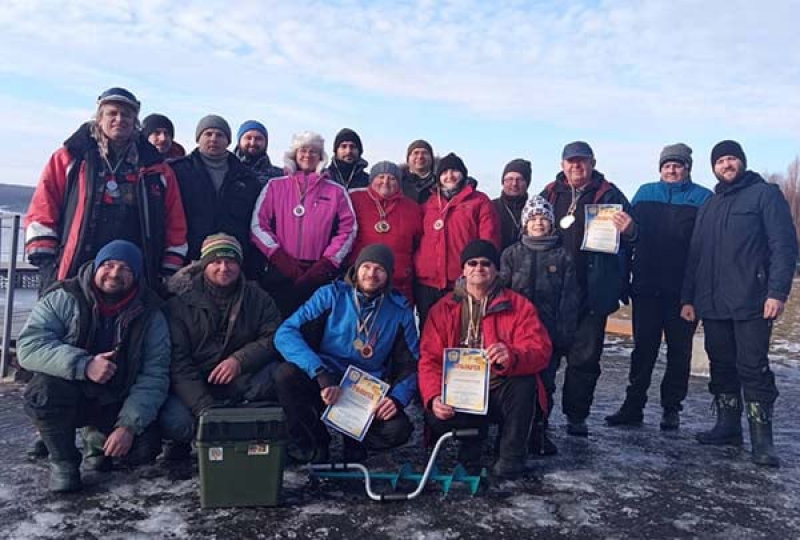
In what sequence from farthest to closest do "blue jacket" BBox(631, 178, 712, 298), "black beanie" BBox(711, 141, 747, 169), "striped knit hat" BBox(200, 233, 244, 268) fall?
"blue jacket" BBox(631, 178, 712, 298)
"black beanie" BBox(711, 141, 747, 169)
"striped knit hat" BBox(200, 233, 244, 268)

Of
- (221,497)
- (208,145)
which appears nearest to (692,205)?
(208,145)

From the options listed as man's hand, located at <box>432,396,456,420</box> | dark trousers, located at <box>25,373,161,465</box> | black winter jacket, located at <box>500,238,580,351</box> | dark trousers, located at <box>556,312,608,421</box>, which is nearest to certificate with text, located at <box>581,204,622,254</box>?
black winter jacket, located at <box>500,238,580,351</box>

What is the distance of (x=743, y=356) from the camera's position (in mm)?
4918

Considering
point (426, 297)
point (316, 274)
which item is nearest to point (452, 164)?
point (426, 297)

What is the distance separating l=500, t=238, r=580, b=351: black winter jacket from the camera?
4.82 metres

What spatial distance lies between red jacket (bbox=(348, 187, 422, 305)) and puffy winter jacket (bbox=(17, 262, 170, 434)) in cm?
166

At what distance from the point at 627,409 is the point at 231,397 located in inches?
136

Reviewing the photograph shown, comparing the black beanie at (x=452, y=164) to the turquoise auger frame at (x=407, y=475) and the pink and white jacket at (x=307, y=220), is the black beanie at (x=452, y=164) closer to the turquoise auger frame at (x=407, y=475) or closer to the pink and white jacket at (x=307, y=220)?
the pink and white jacket at (x=307, y=220)

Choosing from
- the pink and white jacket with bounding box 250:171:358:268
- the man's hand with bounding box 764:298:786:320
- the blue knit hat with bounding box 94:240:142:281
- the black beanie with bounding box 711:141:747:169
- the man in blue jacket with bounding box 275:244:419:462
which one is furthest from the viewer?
the black beanie with bounding box 711:141:747:169

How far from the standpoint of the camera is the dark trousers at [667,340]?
563 centimetres

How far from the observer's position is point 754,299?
4891 millimetres

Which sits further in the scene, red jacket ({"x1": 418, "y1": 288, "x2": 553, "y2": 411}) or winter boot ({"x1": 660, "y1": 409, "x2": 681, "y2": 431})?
winter boot ({"x1": 660, "y1": 409, "x2": 681, "y2": 431})

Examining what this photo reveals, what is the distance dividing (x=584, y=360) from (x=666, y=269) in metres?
1.14

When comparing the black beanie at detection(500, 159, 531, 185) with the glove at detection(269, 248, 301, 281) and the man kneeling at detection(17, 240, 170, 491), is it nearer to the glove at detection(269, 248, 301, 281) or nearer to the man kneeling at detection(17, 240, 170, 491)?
the glove at detection(269, 248, 301, 281)
